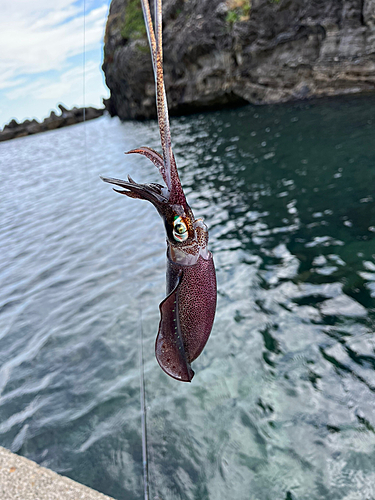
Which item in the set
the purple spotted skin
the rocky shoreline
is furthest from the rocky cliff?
the rocky shoreline

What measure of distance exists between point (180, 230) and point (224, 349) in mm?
3769

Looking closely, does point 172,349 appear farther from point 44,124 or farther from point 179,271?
point 44,124

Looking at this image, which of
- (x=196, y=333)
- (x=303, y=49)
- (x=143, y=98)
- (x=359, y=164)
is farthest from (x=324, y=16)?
(x=196, y=333)

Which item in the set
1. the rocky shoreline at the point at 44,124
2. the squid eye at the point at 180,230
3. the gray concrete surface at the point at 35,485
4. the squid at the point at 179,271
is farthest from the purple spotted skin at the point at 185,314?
the rocky shoreline at the point at 44,124

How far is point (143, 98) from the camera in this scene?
38250 millimetres

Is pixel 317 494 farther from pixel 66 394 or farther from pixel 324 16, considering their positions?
pixel 324 16

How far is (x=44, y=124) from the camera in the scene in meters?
63.7

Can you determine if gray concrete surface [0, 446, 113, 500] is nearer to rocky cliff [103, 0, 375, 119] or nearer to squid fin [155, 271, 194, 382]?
squid fin [155, 271, 194, 382]

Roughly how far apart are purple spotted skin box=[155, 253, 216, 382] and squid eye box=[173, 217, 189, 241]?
0.14m

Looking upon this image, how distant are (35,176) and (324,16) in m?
18.4

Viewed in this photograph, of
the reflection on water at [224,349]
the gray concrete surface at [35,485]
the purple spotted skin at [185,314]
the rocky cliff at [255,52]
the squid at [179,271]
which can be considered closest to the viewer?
the squid at [179,271]

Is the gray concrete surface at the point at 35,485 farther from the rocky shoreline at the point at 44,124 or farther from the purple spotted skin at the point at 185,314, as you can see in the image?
the rocky shoreline at the point at 44,124

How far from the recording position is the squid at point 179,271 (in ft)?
4.83

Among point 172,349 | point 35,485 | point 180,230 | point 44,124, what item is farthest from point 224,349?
point 44,124
